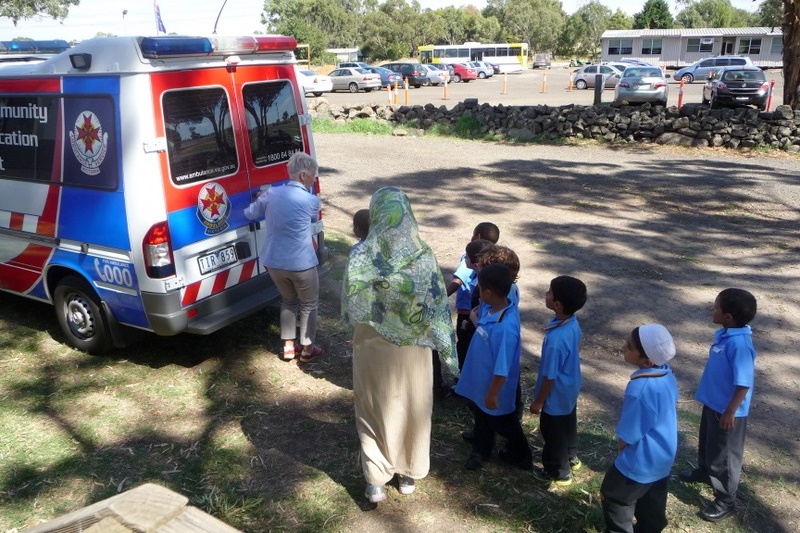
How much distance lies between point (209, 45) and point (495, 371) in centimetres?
311

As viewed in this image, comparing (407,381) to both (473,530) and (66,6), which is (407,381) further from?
(66,6)

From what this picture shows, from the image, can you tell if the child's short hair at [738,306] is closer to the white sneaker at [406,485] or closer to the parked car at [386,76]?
the white sneaker at [406,485]

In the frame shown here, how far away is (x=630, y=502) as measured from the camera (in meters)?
3.21

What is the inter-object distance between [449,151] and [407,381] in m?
13.1

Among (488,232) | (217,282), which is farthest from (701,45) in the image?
(217,282)

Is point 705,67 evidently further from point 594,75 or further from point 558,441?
point 558,441

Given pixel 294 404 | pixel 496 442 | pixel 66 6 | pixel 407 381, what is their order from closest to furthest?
pixel 407 381 → pixel 496 442 → pixel 294 404 → pixel 66 6

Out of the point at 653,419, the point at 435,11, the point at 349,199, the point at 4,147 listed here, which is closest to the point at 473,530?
the point at 653,419

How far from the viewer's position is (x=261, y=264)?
5355 mm

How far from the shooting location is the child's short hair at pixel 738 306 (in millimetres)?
3486

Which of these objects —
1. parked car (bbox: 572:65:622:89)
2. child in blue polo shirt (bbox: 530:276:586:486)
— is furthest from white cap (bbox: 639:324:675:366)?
parked car (bbox: 572:65:622:89)

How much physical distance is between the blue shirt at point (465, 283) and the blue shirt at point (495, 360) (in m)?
0.77

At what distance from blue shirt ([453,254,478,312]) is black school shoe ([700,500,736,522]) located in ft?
6.20

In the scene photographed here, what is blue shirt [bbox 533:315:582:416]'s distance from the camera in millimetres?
3588
